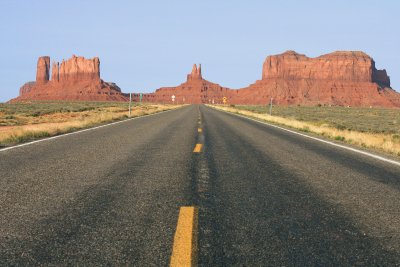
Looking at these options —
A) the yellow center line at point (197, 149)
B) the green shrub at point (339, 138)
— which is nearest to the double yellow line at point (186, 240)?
the yellow center line at point (197, 149)

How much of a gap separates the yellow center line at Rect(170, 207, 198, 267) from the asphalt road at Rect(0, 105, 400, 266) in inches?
2.5

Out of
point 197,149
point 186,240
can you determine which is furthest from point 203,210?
point 197,149

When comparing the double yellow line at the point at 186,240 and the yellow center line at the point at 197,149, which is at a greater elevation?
the double yellow line at the point at 186,240

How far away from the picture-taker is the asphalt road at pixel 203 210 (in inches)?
132

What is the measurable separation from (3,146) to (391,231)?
10.0m

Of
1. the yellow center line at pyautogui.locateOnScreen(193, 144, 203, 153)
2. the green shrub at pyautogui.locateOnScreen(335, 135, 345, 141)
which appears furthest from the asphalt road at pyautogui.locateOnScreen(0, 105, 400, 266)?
the green shrub at pyautogui.locateOnScreen(335, 135, 345, 141)

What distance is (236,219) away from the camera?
14.2ft

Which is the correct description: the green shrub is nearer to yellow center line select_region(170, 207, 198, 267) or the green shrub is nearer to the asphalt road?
the asphalt road

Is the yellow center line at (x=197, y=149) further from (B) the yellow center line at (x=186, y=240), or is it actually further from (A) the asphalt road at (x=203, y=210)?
(B) the yellow center line at (x=186, y=240)

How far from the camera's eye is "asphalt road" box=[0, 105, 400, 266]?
11.0 ft

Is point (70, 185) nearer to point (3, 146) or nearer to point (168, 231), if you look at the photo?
point (168, 231)

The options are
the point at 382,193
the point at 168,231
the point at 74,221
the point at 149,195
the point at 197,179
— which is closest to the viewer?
the point at 168,231

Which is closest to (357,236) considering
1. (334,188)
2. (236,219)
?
(236,219)

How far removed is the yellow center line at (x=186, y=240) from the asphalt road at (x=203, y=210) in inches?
2.5
